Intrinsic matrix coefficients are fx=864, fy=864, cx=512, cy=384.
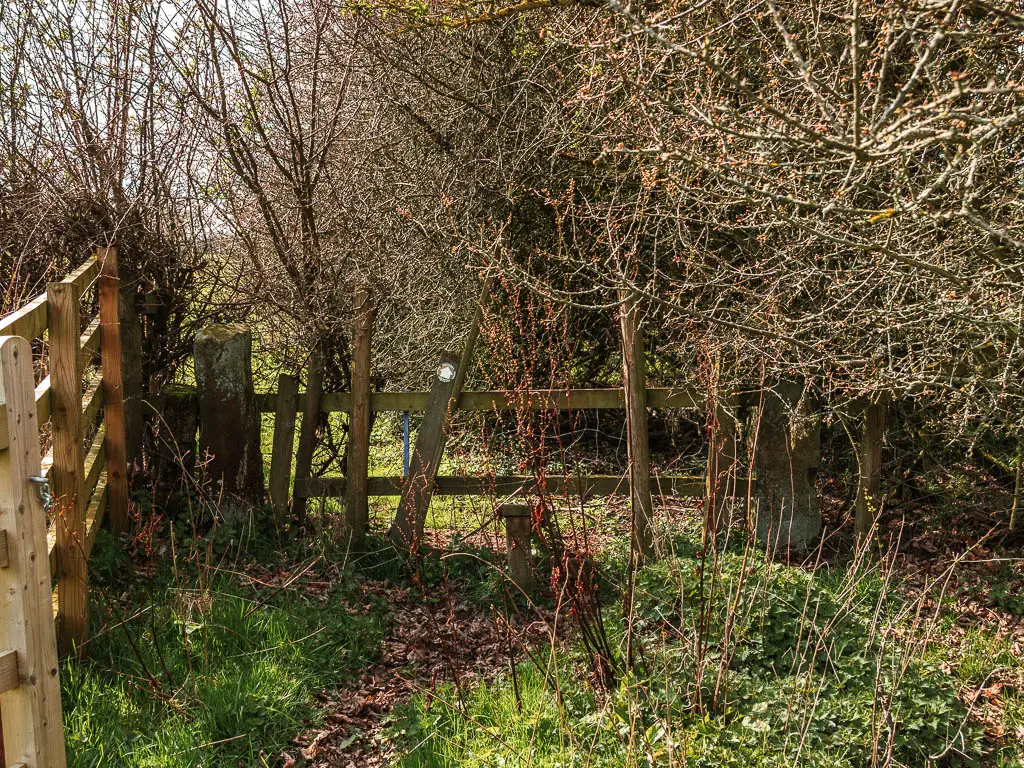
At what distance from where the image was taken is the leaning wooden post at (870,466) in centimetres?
599

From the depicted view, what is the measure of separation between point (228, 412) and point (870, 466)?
4.45 metres

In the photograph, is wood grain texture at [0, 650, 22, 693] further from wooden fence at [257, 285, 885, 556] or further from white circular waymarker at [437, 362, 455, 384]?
white circular waymarker at [437, 362, 455, 384]

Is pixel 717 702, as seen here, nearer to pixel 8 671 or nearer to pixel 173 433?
pixel 8 671

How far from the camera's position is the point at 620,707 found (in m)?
3.69

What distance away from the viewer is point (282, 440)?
6.02 metres

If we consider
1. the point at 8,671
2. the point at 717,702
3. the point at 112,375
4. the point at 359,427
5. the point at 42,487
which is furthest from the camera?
the point at 359,427

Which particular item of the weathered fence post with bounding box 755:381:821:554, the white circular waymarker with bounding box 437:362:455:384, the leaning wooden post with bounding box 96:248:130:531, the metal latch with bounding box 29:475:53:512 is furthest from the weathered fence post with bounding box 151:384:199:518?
the weathered fence post with bounding box 755:381:821:554

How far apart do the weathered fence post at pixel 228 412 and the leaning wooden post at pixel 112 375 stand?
551 millimetres

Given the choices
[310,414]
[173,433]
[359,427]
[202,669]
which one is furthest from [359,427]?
[202,669]

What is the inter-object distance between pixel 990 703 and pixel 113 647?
14.7ft

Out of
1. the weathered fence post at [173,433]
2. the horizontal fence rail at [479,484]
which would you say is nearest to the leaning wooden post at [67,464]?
the weathered fence post at [173,433]

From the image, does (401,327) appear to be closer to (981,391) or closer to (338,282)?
(338,282)

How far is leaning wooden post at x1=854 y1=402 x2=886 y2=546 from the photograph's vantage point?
5.99 metres

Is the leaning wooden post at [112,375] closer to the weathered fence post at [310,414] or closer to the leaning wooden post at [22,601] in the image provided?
the weathered fence post at [310,414]
